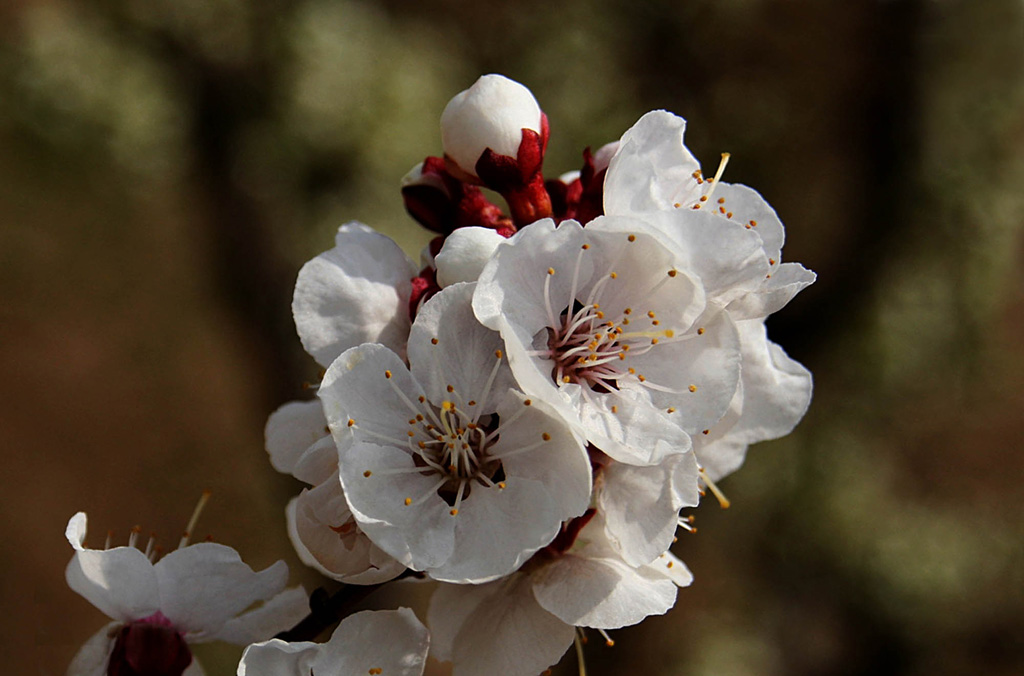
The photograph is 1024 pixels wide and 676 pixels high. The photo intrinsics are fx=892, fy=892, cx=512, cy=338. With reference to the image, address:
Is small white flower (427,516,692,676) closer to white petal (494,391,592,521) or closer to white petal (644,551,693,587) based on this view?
white petal (644,551,693,587)

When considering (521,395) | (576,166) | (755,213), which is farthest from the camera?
(576,166)

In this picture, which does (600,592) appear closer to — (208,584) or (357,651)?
(357,651)

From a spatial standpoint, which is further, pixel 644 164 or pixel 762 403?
pixel 762 403

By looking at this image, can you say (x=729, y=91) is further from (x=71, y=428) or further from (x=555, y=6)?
A: (x=71, y=428)

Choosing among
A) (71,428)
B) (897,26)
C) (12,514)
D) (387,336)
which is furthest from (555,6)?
(387,336)

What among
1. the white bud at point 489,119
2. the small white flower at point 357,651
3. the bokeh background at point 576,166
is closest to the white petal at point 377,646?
the small white flower at point 357,651

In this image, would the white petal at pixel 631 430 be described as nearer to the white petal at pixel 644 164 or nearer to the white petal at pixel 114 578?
the white petal at pixel 644 164

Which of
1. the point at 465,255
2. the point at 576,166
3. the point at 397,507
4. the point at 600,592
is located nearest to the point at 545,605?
the point at 600,592
